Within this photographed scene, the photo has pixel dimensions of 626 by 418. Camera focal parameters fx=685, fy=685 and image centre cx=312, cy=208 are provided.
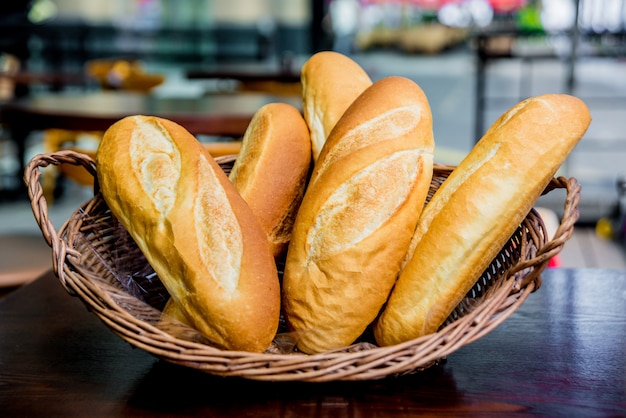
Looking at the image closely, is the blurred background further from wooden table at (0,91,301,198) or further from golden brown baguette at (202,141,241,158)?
golden brown baguette at (202,141,241,158)

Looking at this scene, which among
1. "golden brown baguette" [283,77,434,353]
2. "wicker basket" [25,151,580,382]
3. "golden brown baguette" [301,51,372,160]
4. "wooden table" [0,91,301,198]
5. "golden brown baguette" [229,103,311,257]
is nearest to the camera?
"wicker basket" [25,151,580,382]

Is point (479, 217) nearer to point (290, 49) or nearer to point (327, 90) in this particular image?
point (327, 90)

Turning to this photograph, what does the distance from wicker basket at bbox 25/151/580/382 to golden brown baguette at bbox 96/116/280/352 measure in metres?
0.03

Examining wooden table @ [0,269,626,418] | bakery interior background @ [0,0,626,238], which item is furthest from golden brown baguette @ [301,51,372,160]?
bakery interior background @ [0,0,626,238]

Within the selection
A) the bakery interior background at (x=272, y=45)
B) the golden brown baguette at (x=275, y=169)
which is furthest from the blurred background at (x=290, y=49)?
the golden brown baguette at (x=275, y=169)

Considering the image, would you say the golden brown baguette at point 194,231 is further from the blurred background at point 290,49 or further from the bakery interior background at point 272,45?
the bakery interior background at point 272,45

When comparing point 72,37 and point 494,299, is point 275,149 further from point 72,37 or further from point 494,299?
point 72,37

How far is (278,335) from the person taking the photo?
739 mm

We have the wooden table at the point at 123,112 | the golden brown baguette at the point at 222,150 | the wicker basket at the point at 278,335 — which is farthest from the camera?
the wooden table at the point at 123,112

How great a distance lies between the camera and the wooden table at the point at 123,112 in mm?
2125

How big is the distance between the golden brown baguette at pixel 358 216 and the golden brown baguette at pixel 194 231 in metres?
0.05

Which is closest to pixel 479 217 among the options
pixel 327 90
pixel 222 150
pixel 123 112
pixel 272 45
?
pixel 327 90

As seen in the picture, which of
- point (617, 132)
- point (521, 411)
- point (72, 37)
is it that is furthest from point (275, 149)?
point (72, 37)

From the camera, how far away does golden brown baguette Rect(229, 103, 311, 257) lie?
91cm
